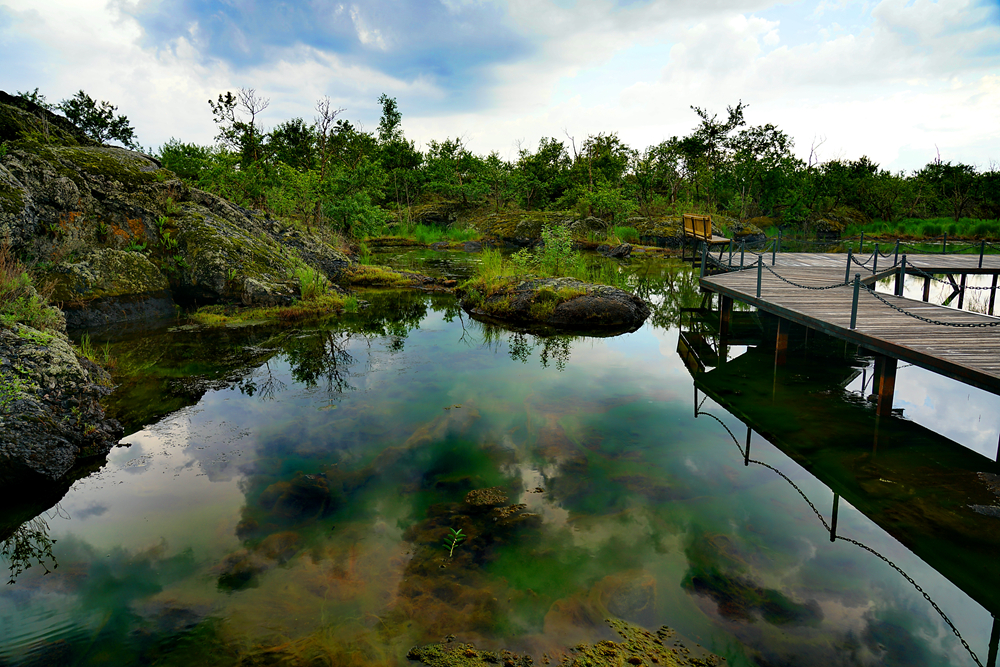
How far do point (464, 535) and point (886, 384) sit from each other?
677cm

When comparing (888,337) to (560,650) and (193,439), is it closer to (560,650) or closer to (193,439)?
(560,650)

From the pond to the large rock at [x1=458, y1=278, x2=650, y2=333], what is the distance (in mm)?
4709

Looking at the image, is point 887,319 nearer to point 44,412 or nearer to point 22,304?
point 44,412

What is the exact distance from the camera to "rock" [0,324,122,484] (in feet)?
18.2

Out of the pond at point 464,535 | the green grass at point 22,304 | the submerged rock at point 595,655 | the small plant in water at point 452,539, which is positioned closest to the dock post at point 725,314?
the pond at point 464,535

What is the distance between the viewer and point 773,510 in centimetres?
555

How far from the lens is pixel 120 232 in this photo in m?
13.1

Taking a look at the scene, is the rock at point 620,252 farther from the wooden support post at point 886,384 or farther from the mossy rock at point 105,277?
the mossy rock at point 105,277

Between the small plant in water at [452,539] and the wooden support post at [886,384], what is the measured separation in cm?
674

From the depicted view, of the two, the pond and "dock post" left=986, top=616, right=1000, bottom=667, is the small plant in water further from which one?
"dock post" left=986, top=616, right=1000, bottom=667

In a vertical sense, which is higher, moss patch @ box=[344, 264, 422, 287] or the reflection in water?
moss patch @ box=[344, 264, 422, 287]

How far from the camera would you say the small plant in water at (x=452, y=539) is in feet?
15.5

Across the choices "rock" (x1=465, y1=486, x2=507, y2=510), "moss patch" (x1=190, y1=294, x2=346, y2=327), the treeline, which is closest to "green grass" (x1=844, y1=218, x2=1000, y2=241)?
the treeline

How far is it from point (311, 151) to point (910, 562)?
3893 cm
